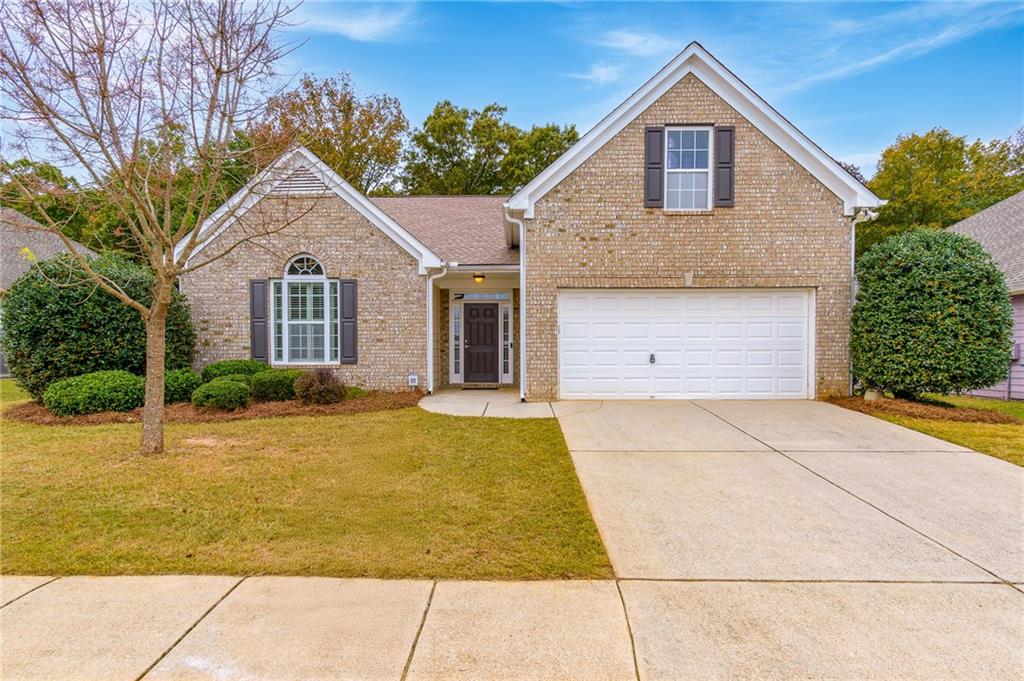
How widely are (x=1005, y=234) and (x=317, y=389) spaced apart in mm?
20214

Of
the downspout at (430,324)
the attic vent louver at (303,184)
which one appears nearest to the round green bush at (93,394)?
the attic vent louver at (303,184)

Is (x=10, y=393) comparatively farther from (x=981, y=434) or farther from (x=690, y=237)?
(x=981, y=434)

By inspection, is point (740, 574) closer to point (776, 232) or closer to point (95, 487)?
point (95, 487)

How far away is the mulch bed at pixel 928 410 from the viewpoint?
27.7 ft

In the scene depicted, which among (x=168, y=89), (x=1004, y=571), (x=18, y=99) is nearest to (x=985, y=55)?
(x=1004, y=571)

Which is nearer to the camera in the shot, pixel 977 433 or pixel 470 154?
pixel 977 433

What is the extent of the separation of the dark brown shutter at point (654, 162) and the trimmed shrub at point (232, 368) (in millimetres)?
8900

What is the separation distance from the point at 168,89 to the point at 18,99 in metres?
1.44

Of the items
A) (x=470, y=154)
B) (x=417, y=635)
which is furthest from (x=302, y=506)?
(x=470, y=154)

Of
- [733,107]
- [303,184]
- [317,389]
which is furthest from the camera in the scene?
[303,184]

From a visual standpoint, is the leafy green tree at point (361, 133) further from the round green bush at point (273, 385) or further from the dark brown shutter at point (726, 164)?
the dark brown shutter at point (726, 164)

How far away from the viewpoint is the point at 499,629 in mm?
2816

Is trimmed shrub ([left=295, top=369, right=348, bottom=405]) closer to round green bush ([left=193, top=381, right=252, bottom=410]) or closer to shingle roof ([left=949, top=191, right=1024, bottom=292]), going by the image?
round green bush ([left=193, top=381, right=252, bottom=410])

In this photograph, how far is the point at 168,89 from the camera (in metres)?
6.24
